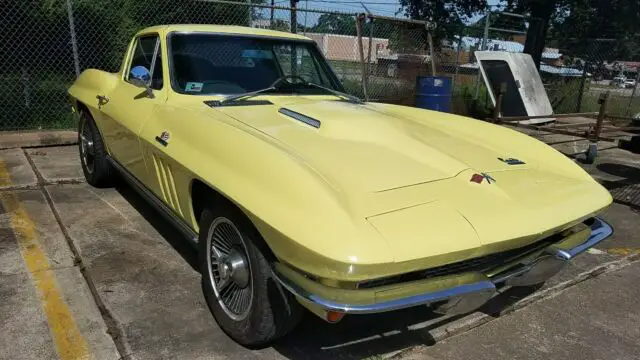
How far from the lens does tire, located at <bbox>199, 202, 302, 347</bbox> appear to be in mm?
2297

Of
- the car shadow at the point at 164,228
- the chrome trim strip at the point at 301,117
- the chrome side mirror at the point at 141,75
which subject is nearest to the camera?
the chrome trim strip at the point at 301,117

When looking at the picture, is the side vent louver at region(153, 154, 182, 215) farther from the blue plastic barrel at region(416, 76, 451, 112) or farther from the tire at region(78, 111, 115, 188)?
the blue plastic barrel at region(416, 76, 451, 112)

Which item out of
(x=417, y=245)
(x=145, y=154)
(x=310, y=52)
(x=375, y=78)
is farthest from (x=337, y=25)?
(x=417, y=245)

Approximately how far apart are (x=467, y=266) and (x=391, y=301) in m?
0.45

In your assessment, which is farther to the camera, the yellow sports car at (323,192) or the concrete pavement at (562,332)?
the concrete pavement at (562,332)

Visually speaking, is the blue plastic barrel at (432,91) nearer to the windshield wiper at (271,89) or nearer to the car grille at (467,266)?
the windshield wiper at (271,89)

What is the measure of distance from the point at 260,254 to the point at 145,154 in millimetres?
1474

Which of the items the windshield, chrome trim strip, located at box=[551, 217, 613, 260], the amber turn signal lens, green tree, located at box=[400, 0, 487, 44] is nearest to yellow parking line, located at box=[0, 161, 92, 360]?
the amber turn signal lens

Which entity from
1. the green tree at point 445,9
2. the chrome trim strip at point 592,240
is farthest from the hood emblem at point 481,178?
the green tree at point 445,9

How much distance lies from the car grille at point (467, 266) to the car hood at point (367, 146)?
0.41 meters

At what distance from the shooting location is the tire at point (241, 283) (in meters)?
2.30

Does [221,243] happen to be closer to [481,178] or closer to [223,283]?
[223,283]

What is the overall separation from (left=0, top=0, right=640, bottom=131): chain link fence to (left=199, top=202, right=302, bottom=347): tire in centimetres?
560

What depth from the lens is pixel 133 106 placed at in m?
3.70
